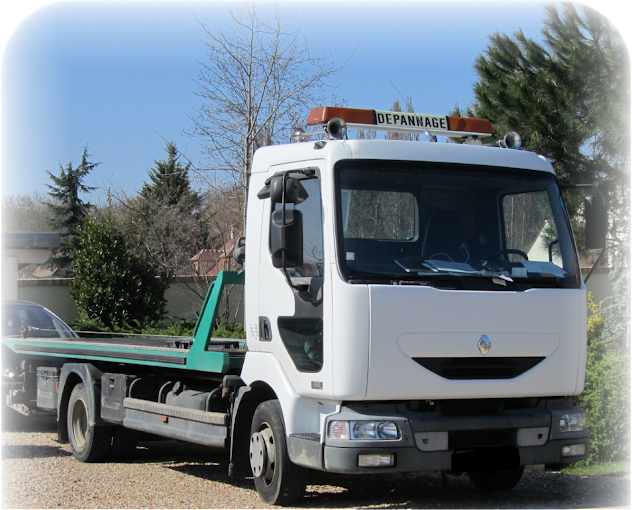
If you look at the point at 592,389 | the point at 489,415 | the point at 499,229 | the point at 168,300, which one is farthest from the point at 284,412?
the point at 168,300

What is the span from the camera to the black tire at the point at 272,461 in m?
5.94

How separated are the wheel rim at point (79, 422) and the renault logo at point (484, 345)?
508cm

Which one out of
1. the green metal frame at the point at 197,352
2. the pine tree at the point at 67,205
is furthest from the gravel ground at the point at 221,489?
the pine tree at the point at 67,205

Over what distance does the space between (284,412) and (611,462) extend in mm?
3830

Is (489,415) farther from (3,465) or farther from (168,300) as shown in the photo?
→ (168,300)

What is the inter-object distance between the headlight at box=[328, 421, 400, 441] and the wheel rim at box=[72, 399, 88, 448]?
14.7ft

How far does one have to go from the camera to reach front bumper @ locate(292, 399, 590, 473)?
5438 mm

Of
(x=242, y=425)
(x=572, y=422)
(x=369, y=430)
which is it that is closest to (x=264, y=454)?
(x=242, y=425)

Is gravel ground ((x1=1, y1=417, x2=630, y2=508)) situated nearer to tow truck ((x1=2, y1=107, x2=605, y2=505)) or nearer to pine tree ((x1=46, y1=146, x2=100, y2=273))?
tow truck ((x1=2, y1=107, x2=605, y2=505))

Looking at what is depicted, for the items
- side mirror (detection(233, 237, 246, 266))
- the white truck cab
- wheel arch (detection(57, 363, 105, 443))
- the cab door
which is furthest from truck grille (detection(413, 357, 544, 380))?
wheel arch (detection(57, 363, 105, 443))

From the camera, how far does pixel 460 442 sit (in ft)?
18.5

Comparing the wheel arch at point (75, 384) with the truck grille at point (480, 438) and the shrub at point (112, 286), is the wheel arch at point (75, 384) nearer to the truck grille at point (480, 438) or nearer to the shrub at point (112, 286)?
the truck grille at point (480, 438)

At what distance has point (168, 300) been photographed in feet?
72.1

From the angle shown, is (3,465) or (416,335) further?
(3,465)
